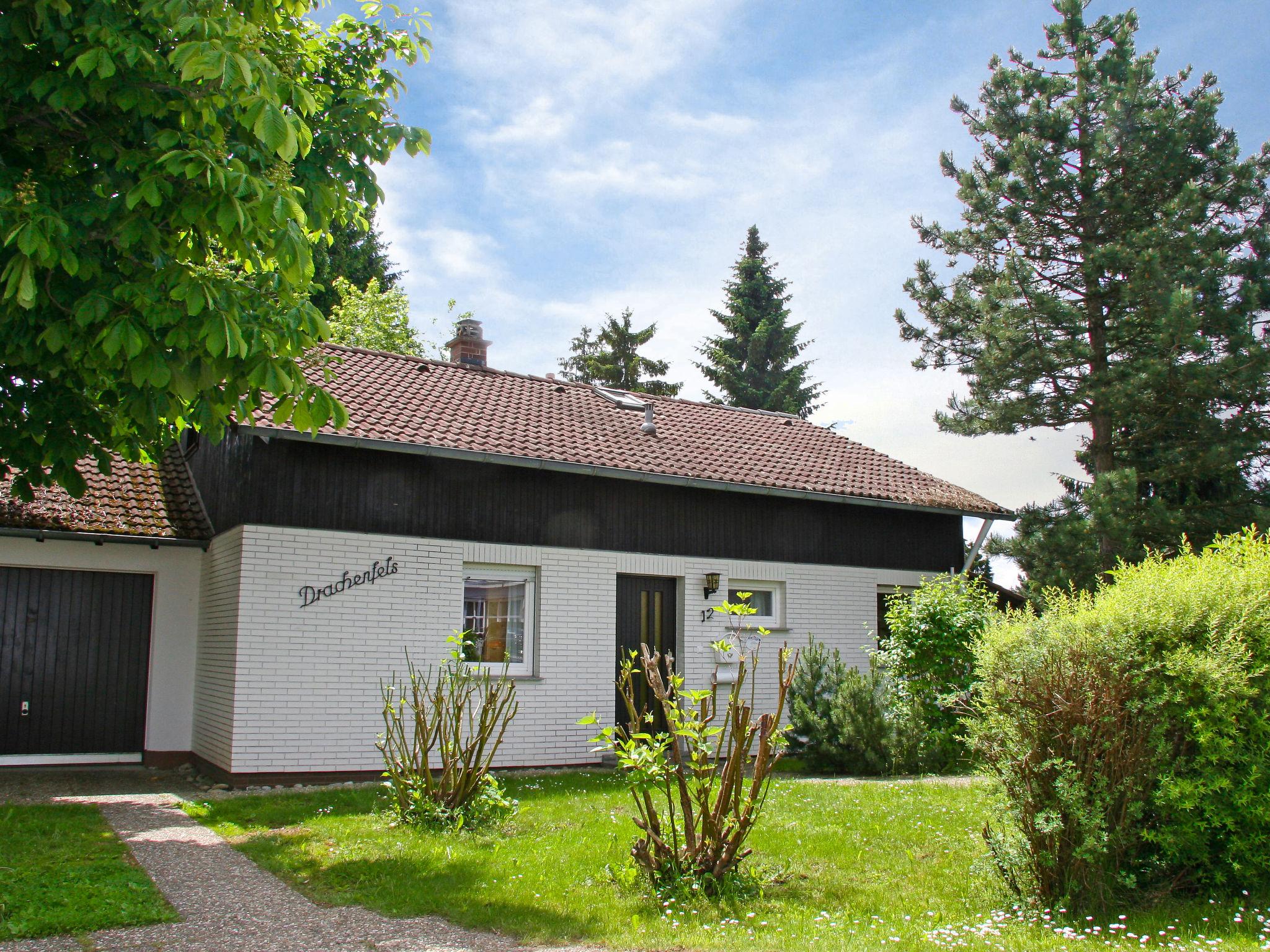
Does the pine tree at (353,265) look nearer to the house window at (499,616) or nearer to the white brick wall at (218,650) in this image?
the white brick wall at (218,650)

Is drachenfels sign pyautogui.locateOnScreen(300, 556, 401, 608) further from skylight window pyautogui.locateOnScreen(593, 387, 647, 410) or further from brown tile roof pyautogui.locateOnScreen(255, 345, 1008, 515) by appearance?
skylight window pyautogui.locateOnScreen(593, 387, 647, 410)

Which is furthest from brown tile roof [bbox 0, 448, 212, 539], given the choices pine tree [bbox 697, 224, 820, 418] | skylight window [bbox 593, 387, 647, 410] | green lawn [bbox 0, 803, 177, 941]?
pine tree [bbox 697, 224, 820, 418]

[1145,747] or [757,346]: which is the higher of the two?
[757,346]

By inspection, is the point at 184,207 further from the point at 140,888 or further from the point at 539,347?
the point at 539,347

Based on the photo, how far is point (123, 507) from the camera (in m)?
11.9

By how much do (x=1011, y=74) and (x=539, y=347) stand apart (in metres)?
22.8

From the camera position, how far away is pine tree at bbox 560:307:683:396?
36562mm

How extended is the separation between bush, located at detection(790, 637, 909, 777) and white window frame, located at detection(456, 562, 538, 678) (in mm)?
3153

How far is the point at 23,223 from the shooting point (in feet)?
15.3

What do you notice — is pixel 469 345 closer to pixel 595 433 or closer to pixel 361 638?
pixel 595 433

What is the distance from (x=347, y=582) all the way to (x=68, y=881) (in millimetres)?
4726

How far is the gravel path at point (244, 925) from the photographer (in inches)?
201

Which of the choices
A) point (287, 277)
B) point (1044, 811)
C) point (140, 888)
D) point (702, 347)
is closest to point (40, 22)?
point (287, 277)

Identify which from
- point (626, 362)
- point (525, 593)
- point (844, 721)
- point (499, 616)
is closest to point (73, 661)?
point (499, 616)
